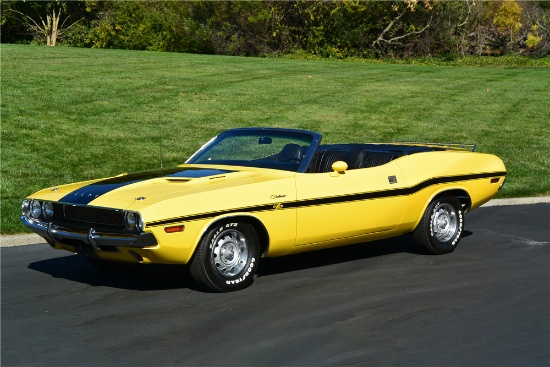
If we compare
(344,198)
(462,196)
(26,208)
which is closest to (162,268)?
(26,208)

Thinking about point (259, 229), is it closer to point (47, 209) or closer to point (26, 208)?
point (47, 209)

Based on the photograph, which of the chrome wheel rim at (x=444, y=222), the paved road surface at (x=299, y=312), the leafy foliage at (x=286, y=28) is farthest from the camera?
the leafy foliage at (x=286, y=28)

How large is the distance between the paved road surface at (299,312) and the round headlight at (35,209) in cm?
65

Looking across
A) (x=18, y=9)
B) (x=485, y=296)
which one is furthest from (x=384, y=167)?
(x=18, y=9)

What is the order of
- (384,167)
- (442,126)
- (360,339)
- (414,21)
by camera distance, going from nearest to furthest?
1. (360,339)
2. (384,167)
3. (442,126)
4. (414,21)

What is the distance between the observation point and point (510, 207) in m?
14.3

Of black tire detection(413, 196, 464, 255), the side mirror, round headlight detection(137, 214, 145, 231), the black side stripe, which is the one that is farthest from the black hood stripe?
black tire detection(413, 196, 464, 255)

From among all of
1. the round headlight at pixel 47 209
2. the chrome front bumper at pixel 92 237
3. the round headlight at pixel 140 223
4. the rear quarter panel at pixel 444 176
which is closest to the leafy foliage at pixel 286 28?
the rear quarter panel at pixel 444 176

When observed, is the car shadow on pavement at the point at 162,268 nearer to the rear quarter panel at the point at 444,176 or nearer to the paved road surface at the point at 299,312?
the paved road surface at the point at 299,312

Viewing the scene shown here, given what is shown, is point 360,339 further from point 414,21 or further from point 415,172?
point 414,21

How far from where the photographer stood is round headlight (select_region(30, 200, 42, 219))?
349 inches

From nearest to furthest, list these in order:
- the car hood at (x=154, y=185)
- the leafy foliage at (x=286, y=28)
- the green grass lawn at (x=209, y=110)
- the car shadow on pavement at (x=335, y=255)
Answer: the car hood at (x=154, y=185), the car shadow on pavement at (x=335, y=255), the green grass lawn at (x=209, y=110), the leafy foliage at (x=286, y=28)

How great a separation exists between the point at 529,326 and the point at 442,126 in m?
15.5

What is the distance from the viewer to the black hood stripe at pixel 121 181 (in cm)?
846
